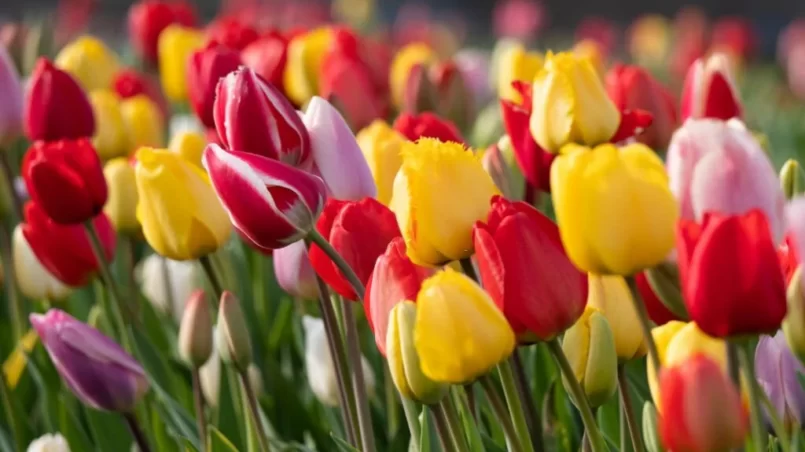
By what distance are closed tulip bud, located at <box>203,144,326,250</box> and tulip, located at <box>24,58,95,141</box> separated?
0.65 m

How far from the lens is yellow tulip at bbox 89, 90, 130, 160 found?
1.63 meters

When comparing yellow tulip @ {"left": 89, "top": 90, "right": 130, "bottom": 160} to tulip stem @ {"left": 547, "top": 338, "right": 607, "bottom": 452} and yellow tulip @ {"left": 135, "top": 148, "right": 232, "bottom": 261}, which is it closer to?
yellow tulip @ {"left": 135, "top": 148, "right": 232, "bottom": 261}

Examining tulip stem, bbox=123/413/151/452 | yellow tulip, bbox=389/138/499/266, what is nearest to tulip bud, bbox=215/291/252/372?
tulip stem, bbox=123/413/151/452

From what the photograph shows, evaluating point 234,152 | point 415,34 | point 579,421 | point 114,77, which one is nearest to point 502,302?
point 234,152

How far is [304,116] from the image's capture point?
93 centimetres

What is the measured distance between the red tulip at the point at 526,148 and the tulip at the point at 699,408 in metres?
0.48

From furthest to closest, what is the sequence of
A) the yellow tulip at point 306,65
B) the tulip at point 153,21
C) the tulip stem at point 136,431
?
1. the tulip at point 153,21
2. the yellow tulip at point 306,65
3. the tulip stem at point 136,431

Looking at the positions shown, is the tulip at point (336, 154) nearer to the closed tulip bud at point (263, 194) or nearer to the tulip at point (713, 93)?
the closed tulip bud at point (263, 194)

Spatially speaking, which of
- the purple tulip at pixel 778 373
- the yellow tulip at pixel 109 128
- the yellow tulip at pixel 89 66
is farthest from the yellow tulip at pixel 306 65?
the purple tulip at pixel 778 373

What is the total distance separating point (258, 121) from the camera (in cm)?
83

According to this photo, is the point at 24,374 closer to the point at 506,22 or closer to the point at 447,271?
the point at 447,271

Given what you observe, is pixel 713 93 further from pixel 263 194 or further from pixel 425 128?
pixel 263 194

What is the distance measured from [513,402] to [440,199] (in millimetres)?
139

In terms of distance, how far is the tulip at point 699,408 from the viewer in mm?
537
